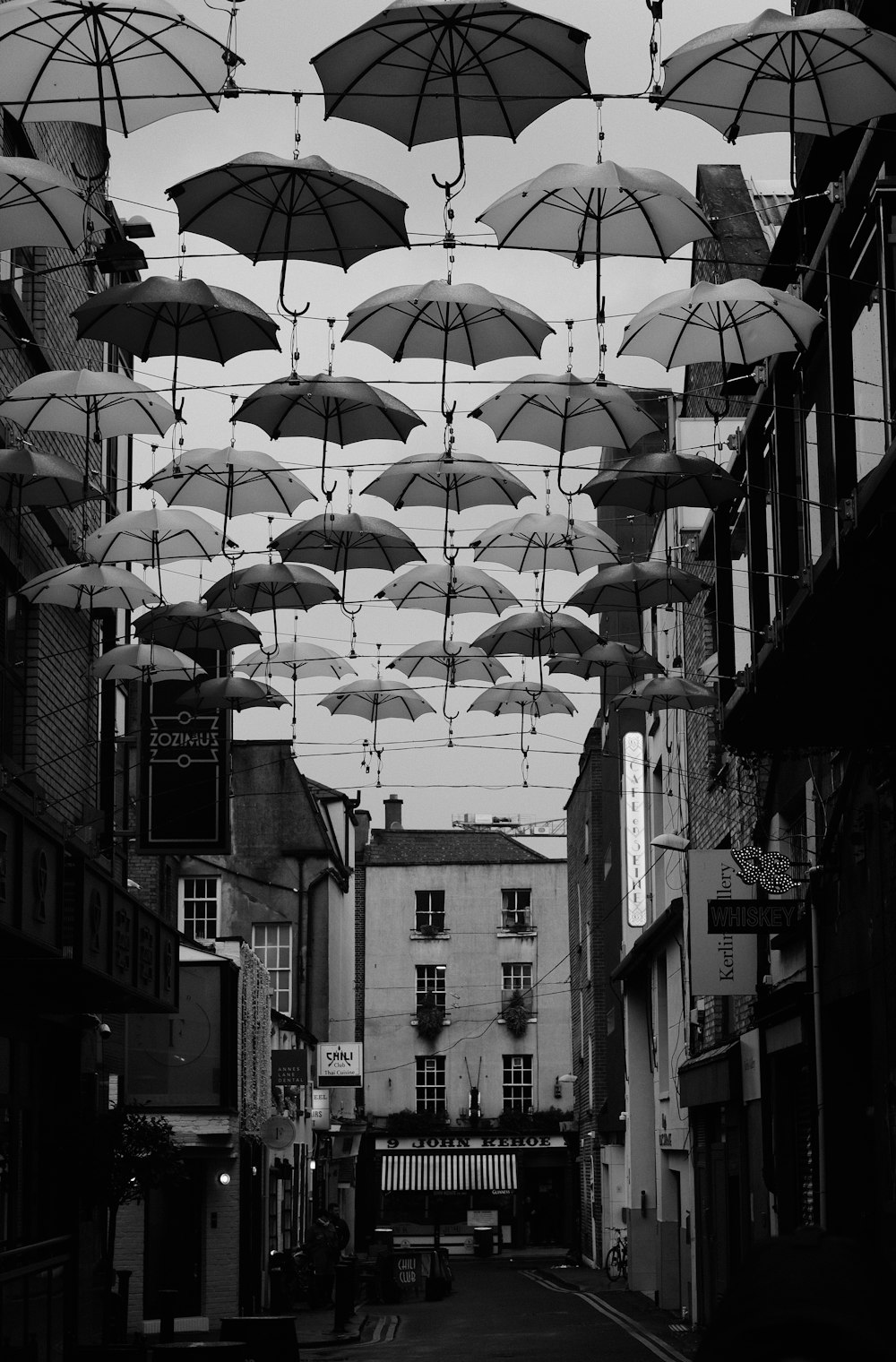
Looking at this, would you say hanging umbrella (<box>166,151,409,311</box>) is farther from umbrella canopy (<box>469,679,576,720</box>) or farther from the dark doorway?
the dark doorway

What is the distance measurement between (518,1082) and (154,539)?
1911 inches

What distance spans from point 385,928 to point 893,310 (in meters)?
55.4

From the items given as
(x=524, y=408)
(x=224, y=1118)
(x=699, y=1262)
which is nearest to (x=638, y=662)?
(x=524, y=408)

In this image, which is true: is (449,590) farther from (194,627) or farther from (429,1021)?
(429,1021)

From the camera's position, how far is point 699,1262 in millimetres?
25156

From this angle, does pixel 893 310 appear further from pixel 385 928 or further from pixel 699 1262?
pixel 385 928

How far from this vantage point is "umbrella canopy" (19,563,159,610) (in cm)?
1523

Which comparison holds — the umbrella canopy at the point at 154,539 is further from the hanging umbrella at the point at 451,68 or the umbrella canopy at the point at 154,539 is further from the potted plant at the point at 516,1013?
the potted plant at the point at 516,1013

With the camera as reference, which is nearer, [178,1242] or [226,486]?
[226,486]

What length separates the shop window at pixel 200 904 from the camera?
48.8m

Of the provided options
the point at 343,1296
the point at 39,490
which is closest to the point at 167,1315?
the point at 343,1296

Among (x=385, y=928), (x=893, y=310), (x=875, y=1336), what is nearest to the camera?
(x=875, y=1336)

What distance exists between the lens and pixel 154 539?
51.6 feet

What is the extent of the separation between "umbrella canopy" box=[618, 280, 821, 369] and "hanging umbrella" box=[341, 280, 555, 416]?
0.86 meters
